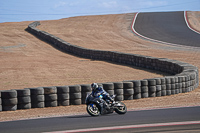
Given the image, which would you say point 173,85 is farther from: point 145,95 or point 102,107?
point 102,107

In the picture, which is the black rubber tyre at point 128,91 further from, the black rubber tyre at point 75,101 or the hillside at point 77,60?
the black rubber tyre at point 75,101

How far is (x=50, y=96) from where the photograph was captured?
36.8ft

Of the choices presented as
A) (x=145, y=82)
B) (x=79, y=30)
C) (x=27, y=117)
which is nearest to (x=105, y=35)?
(x=79, y=30)

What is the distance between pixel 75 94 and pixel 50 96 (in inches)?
32.1

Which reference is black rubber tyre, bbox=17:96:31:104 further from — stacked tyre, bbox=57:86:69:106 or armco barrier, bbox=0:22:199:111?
stacked tyre, bbox=57:86:69:106

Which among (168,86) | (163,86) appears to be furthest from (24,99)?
(168,86)

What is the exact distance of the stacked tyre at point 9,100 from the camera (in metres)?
10.8

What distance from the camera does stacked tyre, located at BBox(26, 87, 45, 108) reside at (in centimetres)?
1107

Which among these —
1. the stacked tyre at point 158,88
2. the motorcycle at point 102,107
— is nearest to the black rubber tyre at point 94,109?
the motorcycle at point 102,107

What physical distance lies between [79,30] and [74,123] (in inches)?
1585

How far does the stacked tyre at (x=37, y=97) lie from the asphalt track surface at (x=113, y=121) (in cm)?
207

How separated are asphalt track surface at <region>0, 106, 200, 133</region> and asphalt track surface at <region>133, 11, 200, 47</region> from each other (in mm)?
25550

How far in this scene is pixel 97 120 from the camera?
8.66m

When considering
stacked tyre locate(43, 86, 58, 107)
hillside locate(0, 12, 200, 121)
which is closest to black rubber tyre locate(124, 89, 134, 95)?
hillside locate(0, 12, 200, 121)
